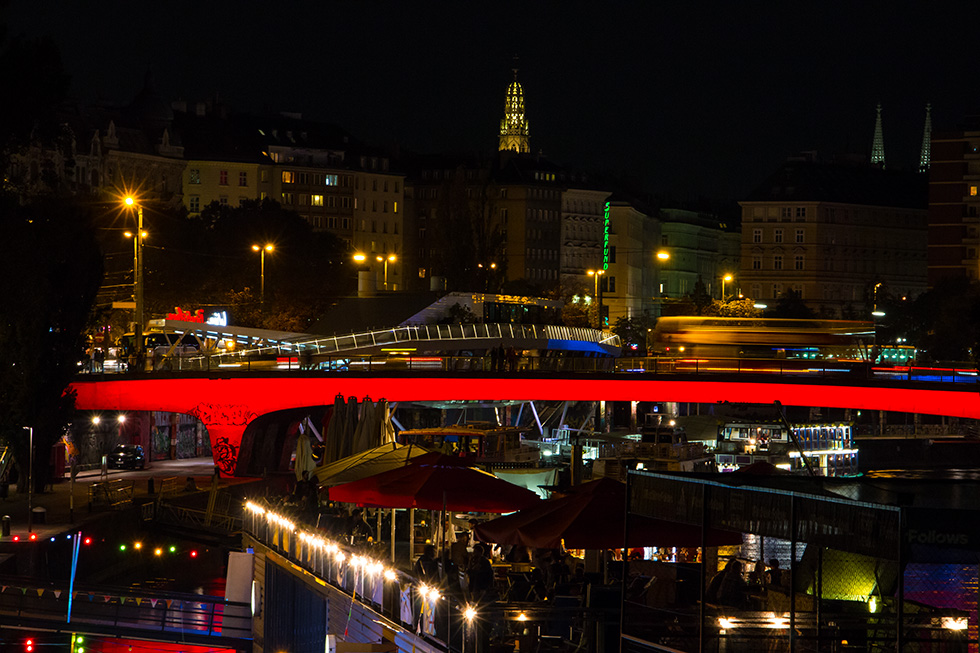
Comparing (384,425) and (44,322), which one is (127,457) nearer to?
(44,322)

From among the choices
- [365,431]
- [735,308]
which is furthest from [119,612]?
[735,308]

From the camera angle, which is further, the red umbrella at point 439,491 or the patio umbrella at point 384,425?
the patio umbrella at point 384,425

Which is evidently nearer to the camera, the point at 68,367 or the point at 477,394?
the point at 68,367

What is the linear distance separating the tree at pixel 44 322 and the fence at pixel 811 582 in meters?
31.7

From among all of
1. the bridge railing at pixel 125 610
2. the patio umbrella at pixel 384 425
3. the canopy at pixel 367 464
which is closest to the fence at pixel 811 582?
the canopy at pixel 367 464

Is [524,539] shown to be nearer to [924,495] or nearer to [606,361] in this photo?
[924,495]

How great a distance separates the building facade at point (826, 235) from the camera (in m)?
170

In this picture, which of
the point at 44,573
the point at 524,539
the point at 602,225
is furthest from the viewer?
the point at 602,225

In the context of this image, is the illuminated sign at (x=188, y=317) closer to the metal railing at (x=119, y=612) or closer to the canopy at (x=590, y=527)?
the metal railing at (x=119, y=612)

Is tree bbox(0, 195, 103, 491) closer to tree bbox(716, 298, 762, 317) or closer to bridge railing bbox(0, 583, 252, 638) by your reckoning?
bridge railing bbox(0, 583, 252, 638)

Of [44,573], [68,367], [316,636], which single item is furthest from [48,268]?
[316,636]

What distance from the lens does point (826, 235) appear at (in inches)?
6698

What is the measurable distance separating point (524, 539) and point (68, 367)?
36.1 metres

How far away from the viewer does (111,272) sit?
100062 mm
